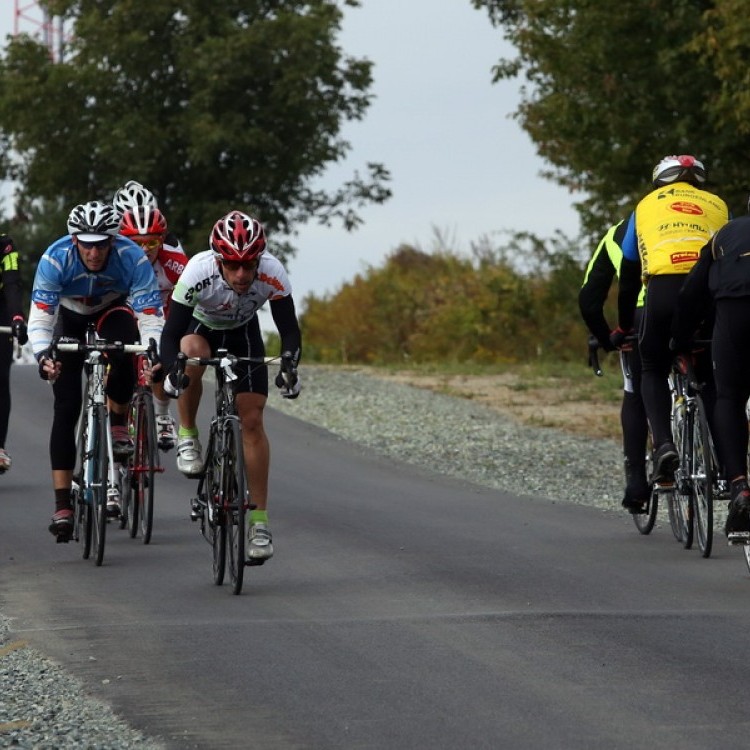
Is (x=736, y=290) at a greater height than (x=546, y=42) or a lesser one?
lesser

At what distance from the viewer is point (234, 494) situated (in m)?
10.3

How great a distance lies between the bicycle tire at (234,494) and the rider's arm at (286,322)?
0.56m

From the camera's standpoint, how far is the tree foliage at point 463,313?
42.4m

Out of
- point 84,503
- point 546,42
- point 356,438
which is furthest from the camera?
point 546,42

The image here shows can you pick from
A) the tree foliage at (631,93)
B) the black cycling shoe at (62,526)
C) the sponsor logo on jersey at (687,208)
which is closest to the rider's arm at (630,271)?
the sponsor logo on jersey at (687,208)

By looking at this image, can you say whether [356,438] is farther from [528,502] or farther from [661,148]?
[661,148]

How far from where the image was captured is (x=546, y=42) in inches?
1204

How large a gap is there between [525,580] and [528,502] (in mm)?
4587

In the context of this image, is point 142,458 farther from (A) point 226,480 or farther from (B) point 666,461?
(B) point 666,461

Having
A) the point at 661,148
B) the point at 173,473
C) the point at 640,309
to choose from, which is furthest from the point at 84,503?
the point at 661,148

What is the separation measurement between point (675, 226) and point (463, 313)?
3304 centimetres

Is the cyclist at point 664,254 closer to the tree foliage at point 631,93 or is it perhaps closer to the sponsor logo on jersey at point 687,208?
the sponsor logo on jersey at point 687,208

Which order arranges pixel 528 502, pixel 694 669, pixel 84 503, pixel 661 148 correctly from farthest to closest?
pixel 661 148
pixel 528 502
pixel 84 503
pixel 694 669

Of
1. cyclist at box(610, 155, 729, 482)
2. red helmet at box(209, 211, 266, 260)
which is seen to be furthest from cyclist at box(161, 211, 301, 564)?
cyclist at box(610, 155, 729, 482)
